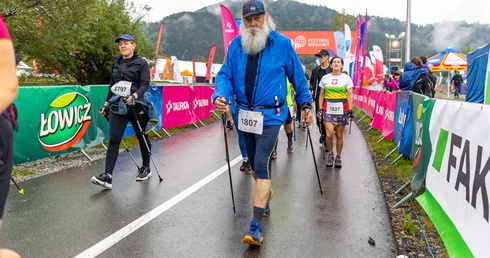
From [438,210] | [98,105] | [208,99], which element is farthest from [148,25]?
[438,210]

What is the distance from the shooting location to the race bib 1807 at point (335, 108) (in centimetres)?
802

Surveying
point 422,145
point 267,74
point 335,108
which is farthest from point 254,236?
point 335,108

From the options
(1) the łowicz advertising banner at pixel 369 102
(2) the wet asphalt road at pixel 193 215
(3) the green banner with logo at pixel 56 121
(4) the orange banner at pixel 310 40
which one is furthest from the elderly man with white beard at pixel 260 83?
(4) the orange banner at pixel 310 40

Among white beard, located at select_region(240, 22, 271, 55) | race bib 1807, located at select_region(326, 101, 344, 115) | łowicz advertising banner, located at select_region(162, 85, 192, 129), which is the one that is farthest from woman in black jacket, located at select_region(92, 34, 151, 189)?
łowicz advertising banner, located at select_region(162, 85, 192, 129)

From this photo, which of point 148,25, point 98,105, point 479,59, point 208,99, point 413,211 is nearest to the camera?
point 413,211

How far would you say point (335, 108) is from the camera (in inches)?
317

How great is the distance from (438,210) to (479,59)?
10.1 meters

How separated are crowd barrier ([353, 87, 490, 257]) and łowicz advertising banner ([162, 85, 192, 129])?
839cm

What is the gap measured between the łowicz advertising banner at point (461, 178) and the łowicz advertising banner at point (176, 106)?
9.40m

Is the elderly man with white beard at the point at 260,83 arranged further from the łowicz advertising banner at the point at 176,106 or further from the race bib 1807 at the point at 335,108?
the łowicz advertising banner at the point at 176,106

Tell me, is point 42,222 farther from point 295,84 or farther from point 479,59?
point 479,59

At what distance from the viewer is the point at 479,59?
41.7 ft

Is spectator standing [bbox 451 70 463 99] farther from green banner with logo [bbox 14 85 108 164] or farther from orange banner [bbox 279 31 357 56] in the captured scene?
green banner with logo [bbox 14 85 108 164]

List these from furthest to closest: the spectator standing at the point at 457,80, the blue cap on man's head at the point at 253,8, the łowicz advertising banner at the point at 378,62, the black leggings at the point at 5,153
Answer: the spectator standing at the point at 457,80
the łowicz advertising banner at the point at 378,62
the blue cap on man's head at the point at 253,8
the black leggings at the point at 5,153
